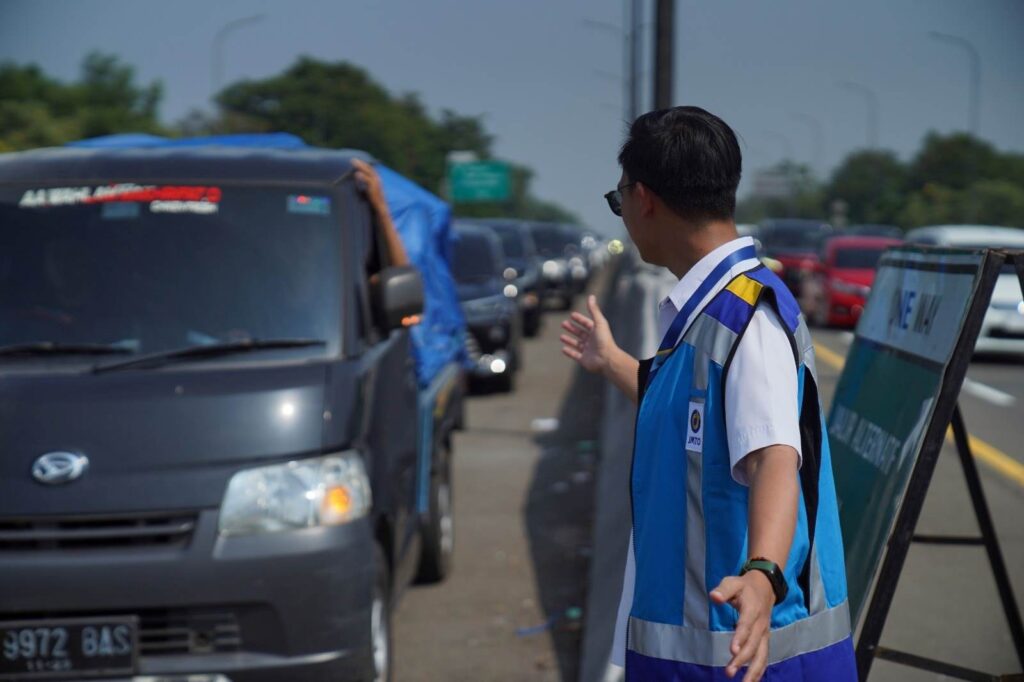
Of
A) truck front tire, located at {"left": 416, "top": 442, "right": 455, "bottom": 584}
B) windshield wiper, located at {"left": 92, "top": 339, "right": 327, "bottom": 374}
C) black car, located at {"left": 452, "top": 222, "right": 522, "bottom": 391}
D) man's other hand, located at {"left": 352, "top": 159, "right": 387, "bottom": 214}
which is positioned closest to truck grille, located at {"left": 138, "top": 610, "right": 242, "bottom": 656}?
windshield wiper, located at {"left": 92, "top": 339, "right": 327, "bottom": 374}

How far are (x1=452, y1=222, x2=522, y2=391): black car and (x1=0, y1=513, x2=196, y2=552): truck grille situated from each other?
Answer: 38.4ft

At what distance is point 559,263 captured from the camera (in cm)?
3547

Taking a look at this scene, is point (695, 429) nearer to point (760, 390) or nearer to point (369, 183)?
point (760, 390)

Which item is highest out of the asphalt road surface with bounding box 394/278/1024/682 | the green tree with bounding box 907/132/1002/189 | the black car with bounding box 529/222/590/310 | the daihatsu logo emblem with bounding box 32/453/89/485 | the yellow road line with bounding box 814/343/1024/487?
the daihatsu logo emblem with bounding box 32/453/89/485

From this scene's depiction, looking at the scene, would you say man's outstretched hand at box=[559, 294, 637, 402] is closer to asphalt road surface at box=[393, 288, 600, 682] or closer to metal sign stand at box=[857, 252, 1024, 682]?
metal sign stand at box=[857, 252, 1024, 682]

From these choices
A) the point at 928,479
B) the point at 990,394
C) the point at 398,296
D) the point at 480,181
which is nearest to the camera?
the point at 928,479

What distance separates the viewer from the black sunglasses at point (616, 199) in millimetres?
2713

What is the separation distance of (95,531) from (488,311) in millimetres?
12610

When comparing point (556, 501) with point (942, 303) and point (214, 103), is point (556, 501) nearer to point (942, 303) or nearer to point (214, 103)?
point (942, 303)

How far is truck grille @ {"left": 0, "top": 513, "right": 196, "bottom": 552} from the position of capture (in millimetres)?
4543

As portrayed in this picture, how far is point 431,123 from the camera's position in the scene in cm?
10375

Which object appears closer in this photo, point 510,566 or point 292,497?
point 292,497

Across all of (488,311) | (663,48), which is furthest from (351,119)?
(663,48)

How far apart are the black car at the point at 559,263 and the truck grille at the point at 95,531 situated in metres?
27.7
